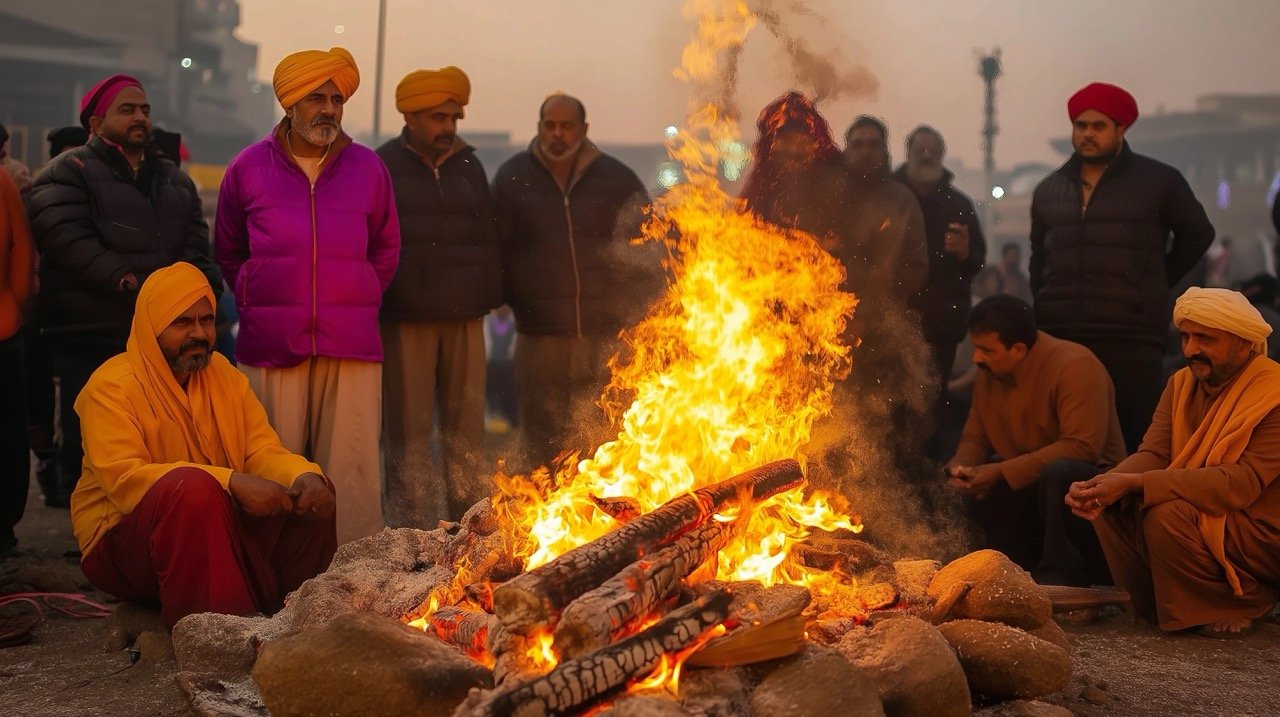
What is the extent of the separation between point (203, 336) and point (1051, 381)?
172 inches

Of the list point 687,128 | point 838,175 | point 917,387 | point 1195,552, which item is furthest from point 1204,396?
point 687,128

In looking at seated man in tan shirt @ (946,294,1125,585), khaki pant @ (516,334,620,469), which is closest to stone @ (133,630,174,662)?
khaki pant @ (516,334,620,469)

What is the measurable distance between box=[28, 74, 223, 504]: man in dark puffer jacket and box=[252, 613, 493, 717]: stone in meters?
3.34

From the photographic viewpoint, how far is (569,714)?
3.75m

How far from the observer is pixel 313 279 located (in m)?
6.42

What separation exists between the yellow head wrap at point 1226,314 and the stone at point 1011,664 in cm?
204

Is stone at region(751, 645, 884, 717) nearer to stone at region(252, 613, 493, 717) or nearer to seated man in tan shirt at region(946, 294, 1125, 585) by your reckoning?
stone at region(252, 613, 493, 717)

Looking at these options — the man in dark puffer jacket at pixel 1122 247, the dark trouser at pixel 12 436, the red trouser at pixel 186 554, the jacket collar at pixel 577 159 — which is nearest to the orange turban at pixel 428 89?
the jacket collar at pixel 577 159

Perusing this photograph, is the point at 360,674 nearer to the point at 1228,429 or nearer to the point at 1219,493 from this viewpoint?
the point at 1219,493

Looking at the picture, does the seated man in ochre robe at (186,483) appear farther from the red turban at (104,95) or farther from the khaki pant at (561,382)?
the khaki pant at (561,382)

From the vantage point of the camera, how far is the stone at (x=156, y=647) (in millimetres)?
5230

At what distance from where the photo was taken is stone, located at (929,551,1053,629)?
4.92 m

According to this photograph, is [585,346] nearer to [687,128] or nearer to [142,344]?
[687,128]

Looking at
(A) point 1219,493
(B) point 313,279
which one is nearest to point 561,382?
(B) point 313,279
